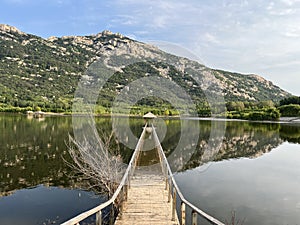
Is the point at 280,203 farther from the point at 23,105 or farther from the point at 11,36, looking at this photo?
the point at 11,36

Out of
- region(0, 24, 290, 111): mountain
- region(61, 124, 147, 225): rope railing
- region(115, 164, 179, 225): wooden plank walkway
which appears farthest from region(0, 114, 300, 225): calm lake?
region(0, 24, 290, 111): mountain

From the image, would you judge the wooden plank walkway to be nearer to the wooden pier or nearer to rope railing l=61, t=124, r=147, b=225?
the wooden pier

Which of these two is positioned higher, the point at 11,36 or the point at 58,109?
the point at 11,36

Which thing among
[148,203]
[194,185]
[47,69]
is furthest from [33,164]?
[47,69]

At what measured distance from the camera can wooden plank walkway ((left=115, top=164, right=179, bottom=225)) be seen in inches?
225

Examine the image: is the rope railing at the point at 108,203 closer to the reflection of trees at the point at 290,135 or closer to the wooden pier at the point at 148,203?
the wooden pier at the point at 148,203

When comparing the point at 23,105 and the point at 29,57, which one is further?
the point at 29,57

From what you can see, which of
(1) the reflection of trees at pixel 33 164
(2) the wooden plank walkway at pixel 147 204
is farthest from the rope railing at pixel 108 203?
(1) the reflection of trees at pixel 33 164

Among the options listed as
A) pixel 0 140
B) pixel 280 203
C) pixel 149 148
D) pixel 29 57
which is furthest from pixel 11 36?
pixel 280 203

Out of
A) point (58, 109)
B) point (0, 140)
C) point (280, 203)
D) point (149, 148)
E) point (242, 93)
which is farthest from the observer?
point (242, 93)

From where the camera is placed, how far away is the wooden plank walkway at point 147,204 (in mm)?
5707

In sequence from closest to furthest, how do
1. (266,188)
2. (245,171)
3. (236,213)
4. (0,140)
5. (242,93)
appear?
(236,213) → (266,188) → (245,171) → (0,140) → (242,93)

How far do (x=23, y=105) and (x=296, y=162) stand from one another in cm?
6095

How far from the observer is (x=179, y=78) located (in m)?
24.2
